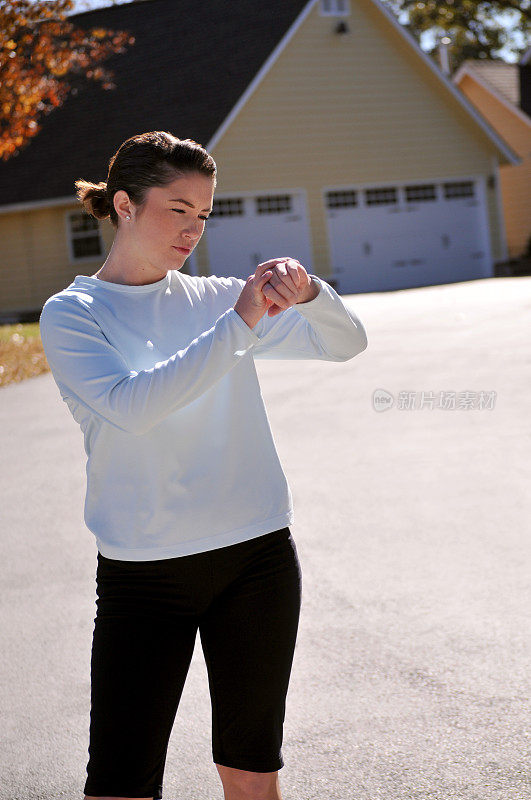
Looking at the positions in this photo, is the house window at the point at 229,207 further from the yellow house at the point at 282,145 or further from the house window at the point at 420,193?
the house window at the point at 420,193

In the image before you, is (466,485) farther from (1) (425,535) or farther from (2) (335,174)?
(2) (335,174)

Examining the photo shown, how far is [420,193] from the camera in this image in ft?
88.7

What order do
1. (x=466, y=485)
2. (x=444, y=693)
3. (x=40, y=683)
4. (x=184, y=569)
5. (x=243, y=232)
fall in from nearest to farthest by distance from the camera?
(x=184, y=569)
(x=444, y=693)
(x=40, y=683)
(x=466, y=485)
(x=243, y=232)

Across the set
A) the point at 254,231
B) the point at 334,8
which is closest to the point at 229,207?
the point at 254,231

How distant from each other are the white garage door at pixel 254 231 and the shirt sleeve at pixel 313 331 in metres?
21.2

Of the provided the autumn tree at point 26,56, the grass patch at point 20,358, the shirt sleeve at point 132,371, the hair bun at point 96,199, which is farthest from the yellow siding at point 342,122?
the shirt sleeve at point 132,371

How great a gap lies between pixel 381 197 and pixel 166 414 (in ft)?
82.2

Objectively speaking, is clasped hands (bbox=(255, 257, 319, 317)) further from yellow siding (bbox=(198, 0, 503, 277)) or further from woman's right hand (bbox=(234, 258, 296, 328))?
yellow siding (bbox=(198, 0, 503, 277))

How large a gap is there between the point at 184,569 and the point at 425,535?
396 centimetres

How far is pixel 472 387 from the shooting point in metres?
9.90

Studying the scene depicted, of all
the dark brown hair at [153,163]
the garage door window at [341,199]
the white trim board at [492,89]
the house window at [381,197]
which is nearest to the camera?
the dark brown hair at [153,163]

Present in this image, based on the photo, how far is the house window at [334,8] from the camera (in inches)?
1002

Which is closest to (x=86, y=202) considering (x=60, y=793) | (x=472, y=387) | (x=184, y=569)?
(x=184, y=569)

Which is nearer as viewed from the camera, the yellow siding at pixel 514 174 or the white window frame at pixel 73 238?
the white window frame at pixel 73 238
